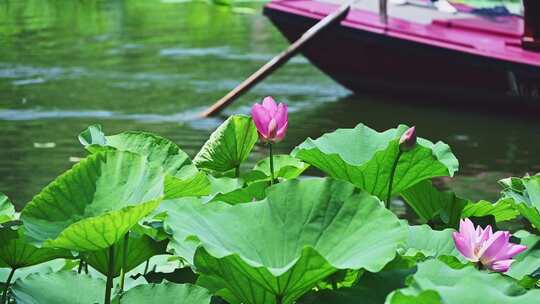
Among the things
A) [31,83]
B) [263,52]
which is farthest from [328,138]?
[263,52]

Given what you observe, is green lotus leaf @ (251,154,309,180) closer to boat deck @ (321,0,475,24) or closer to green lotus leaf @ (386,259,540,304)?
green lotus leaf @ (386,259,540,304)

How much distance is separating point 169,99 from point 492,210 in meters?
5.77

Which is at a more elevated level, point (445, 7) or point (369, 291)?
point (369, 291)

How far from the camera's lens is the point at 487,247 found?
99 centimetres

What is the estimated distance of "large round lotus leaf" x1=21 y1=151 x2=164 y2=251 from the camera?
98 cm

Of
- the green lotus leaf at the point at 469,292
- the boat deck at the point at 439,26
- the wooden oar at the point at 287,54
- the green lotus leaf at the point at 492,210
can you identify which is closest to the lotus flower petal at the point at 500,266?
the green lotus leaf at the point at 469,292

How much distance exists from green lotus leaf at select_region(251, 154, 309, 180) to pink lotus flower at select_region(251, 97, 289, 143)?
0.10 meters

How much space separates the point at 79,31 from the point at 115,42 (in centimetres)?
76

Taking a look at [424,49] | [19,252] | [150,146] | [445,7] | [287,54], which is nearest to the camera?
[19,252]

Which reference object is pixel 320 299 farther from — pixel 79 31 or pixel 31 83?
pixel 79 31

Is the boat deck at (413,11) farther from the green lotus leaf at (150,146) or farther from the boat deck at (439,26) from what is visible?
the green lotus leaf at (150,146)

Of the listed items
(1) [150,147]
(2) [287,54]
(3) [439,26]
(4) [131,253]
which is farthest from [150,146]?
(3) [439,26]

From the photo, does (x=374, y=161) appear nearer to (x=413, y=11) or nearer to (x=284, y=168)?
(x=284, y=168)

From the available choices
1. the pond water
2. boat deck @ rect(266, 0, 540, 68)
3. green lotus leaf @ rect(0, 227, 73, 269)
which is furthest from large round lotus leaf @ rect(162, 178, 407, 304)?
boat deck @ rect(266, 0, 540, 68)
